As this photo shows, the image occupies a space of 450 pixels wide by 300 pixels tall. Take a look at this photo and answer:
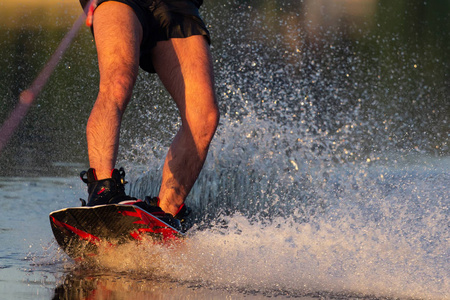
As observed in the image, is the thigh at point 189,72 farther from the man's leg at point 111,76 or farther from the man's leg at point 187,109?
the man's leg at point 111,76

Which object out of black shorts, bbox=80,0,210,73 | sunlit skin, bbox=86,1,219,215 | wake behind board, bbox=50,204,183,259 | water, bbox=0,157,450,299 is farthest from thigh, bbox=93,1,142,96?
water, bbox=0,157,450,299

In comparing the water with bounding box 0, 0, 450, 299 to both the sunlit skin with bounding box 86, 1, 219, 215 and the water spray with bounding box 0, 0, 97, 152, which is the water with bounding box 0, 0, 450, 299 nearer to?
the water spray with bounding box 0, 0, 97, 152

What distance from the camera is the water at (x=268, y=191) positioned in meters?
2.51

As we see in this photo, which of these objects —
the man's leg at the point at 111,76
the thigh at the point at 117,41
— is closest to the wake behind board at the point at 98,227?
the man's leg at the point at 111,76

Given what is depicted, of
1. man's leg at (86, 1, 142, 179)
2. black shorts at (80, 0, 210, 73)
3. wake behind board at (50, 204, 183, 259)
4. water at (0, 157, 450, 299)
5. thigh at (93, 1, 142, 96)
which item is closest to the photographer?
water at (0, 157, 450, 299)

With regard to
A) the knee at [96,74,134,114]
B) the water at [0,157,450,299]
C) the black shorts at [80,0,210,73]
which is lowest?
the water at [0,157,450,299]

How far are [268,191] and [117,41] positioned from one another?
171 centimetres

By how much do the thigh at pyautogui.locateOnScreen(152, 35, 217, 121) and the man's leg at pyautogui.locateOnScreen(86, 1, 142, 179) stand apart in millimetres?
243

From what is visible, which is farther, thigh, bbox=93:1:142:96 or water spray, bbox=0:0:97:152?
water spray, bbox=0:0:97:152

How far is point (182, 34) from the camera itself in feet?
10.8

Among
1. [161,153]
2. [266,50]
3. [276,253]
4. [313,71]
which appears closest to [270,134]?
[161,153]

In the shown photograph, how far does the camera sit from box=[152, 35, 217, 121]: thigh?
326 cm

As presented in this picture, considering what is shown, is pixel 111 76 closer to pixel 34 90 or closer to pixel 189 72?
pixel 189 72

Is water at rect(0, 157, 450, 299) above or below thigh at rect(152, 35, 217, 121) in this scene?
below
